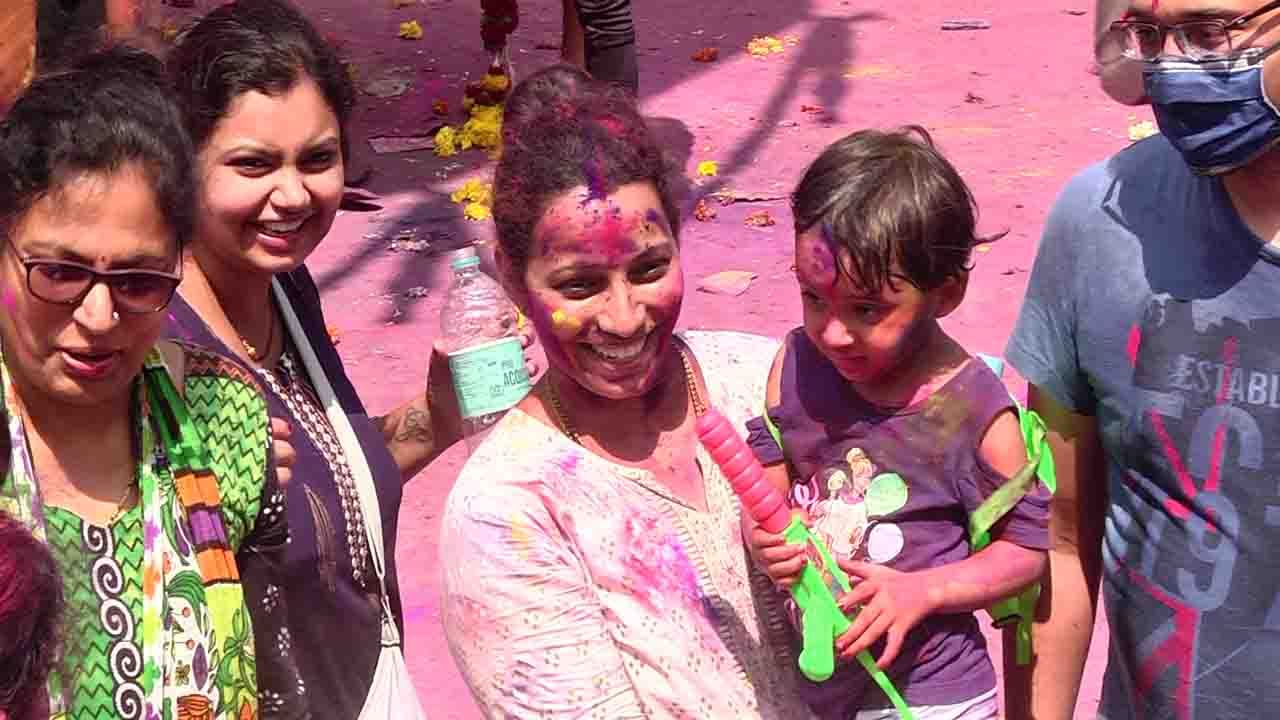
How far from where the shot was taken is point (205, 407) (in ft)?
8.96

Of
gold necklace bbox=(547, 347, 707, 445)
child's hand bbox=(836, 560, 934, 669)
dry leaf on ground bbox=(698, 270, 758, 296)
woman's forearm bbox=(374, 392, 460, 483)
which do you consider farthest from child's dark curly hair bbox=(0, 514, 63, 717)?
dry leaf on ground bbox=(698, 270, 758, 296)

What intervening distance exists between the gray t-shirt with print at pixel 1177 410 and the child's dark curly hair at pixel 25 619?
1687mm

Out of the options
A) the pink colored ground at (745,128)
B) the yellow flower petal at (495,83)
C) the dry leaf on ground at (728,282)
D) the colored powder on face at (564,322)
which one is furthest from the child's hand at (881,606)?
the yellow flower petal at (495,83)

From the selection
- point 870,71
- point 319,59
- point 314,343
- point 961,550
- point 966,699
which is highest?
point 319,59

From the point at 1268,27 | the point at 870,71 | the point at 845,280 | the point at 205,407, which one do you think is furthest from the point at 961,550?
the point at 870,71

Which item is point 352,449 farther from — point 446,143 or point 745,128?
point 745,128

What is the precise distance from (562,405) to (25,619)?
1019 millimetres

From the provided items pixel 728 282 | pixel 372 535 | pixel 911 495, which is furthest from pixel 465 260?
pixel 728 282

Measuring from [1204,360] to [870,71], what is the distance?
8.92 meters

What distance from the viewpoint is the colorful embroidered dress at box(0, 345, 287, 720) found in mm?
2430

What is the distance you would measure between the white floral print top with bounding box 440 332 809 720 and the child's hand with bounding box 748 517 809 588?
0.34 feet

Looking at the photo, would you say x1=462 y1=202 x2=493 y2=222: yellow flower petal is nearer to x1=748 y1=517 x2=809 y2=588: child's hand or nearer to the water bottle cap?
the water bottle cap

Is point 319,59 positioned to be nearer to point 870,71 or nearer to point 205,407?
point 205,407

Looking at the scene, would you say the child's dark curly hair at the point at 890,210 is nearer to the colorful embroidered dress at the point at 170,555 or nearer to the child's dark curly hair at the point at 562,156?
the child's dark curly hair at the point at 562,156
